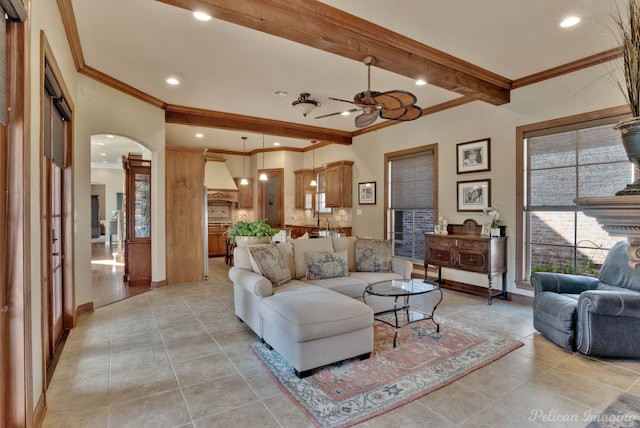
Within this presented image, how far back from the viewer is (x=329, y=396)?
7.61ft

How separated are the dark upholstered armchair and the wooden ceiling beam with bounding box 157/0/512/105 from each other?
253 cm

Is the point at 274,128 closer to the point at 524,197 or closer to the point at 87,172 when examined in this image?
the point at 87,172

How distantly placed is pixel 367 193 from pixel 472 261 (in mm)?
2996

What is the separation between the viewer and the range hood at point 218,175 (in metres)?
9.22

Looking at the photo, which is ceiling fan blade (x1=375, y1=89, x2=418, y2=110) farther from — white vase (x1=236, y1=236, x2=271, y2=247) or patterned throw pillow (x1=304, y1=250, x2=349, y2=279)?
white vase (x1=236, y1=236, x2=271, y2=247)

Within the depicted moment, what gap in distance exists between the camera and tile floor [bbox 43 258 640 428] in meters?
2.10

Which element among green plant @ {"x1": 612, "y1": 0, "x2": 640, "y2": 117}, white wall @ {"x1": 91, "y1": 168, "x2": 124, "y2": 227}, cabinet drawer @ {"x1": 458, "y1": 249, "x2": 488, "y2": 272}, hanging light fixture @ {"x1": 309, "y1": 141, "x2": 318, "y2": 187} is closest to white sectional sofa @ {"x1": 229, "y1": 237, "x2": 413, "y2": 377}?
cabinet drawer @ {"x1": 458, "y1": 249, "x2": 488, "y2": 272}

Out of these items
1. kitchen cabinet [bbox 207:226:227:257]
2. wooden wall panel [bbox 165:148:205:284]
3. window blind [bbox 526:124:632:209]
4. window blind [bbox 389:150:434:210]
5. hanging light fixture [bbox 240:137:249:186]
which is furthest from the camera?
hanging light fixture [bbox 240:137:249:186]

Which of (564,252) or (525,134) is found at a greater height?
(525,134)

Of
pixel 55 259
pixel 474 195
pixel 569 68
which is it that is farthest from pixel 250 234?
pixel 569 68

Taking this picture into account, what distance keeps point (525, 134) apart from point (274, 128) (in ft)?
14.5

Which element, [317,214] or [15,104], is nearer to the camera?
[15,104]

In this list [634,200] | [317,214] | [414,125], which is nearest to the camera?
[634,200]

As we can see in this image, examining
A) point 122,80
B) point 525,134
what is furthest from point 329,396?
point 122,80
